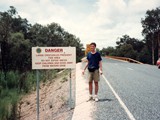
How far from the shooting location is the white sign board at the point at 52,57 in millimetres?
9422

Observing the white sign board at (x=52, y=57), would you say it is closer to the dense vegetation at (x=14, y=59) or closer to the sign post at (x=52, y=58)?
the sign post at (x=52, y=58)

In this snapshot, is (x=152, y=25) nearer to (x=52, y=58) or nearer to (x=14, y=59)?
(x=14, y=59)

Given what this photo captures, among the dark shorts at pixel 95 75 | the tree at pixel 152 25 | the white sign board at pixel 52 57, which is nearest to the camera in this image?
the white sign board at pixel 52 57

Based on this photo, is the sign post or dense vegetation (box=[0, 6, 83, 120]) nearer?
the sign post

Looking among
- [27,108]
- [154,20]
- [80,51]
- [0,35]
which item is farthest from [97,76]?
[80,51]

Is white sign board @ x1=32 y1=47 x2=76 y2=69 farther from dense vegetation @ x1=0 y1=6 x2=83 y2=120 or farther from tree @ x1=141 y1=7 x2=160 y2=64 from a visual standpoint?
tree @ x1=141 y1=7 x2=160 y2=64

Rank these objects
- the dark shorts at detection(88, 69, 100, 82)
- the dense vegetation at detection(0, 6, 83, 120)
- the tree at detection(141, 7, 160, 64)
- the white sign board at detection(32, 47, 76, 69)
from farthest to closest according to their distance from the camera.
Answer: the tree at detection(141, 7, 160, 64), the dense vegetation at detection(0, 6, 83, 120), the dark shorts at detection(88, 69, 100, 82), the white sign board at detection(32, 47, 76, 69)

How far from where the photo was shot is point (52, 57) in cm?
955

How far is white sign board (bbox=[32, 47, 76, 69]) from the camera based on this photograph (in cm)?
942

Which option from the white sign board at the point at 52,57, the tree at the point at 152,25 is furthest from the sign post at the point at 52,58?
the tree at the point at 152,25

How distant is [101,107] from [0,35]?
43169 millimetres

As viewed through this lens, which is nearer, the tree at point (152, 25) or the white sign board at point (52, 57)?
the white sign board at point (52, 57)

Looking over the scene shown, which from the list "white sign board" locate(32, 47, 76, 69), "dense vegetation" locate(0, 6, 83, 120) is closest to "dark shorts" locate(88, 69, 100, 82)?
"white sign board" locate(32, 47, 76, 69)

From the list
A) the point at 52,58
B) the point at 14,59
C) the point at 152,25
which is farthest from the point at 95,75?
the point at 152,25
